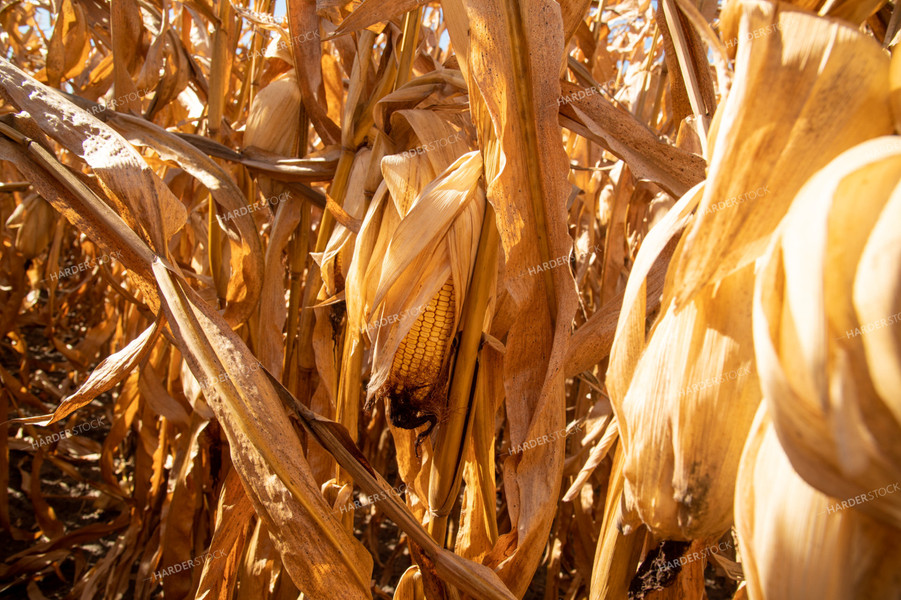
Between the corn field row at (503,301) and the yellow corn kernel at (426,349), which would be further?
the yellow corn kernel at (426,349)

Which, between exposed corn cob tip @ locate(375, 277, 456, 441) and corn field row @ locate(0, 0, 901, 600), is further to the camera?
exposed corn cob tip @ locate(375, 277, 456, 441)

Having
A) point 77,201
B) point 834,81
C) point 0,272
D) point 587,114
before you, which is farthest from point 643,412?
point 0,272

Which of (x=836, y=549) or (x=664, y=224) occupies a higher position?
(x=664, y=224)

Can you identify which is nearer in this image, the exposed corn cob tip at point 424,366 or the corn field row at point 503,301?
the corn field row at point 503,301

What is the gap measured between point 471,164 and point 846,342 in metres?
0.56

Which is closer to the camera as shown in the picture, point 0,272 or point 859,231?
point 859,231

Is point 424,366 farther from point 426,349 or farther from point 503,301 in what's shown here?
point 503,301

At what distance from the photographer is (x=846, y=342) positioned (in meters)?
0.32

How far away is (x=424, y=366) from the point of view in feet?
2.69

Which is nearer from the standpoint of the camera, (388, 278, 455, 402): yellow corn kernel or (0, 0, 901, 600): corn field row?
(0, 0, 901, 600): corn field row

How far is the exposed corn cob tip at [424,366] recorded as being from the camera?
814 mm

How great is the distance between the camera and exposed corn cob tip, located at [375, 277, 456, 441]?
0.81 meters

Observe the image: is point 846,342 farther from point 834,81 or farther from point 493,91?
point 493,91

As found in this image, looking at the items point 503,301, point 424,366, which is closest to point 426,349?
point 424,366
